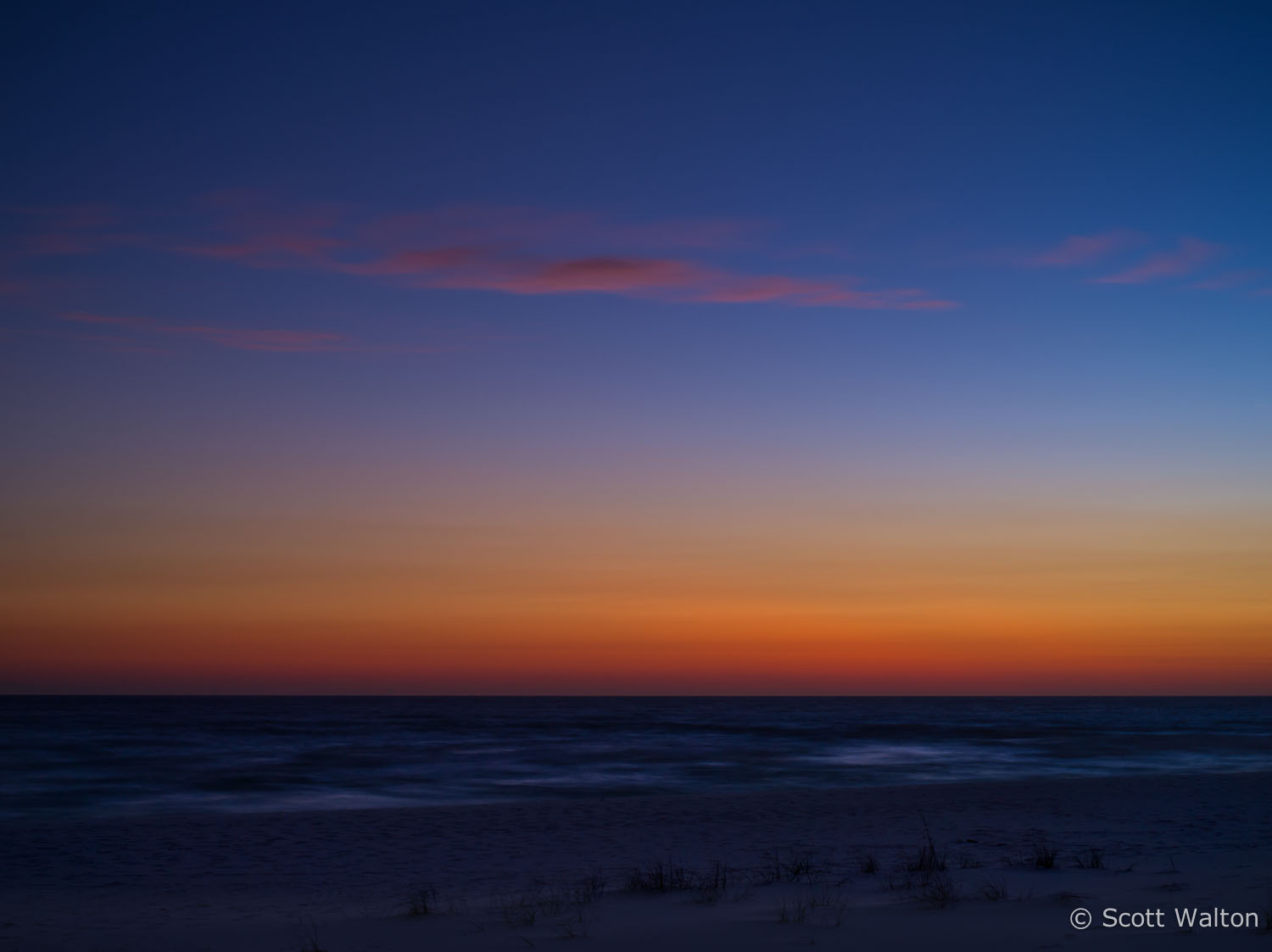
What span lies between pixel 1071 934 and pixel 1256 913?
1.76 meters

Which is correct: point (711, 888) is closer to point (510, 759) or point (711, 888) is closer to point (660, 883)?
point (660, 883)

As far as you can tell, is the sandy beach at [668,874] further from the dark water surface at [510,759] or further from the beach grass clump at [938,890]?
the dark water surface at [510,759]

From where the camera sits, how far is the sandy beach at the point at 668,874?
8.93m

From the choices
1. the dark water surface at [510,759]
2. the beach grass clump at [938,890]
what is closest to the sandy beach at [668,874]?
the beach grass clump at [938,890]

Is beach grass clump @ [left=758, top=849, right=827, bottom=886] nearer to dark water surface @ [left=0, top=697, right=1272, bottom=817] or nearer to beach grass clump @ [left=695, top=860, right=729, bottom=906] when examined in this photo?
beach grass clump @ [left=695, top=860, right=729, bottom=906]

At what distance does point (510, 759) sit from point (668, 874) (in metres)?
28.3

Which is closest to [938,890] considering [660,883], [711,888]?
[711,888]

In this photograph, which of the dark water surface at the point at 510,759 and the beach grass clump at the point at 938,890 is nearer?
the beach grass clump at the point at 938,890

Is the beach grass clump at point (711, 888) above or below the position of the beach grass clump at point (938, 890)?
below

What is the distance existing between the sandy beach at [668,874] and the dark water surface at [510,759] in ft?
19.1

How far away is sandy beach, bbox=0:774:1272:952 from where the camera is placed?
8930 millimetres

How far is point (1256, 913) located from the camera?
8508 mm

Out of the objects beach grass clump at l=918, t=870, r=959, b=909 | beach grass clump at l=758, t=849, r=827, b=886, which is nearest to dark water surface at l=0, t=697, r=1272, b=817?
beach grass clump at l=758, t=849, r=827, b=886

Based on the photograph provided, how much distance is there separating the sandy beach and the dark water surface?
583 cm
